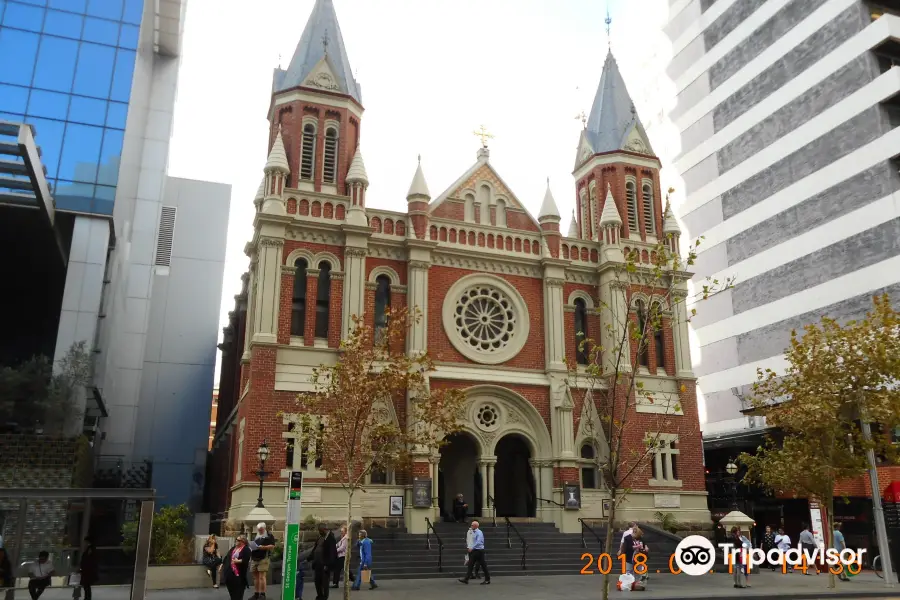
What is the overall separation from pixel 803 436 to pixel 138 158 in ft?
105

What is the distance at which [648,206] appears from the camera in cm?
3466

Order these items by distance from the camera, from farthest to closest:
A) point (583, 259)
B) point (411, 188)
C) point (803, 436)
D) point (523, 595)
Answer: point (583, 259), point (411, 188), point (803, 436), point (523, 595)

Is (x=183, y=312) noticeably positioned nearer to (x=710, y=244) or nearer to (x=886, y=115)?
(x=710, y=244)

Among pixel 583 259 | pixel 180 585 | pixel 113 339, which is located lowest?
pixel 180 585

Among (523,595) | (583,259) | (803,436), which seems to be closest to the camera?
(523,595)

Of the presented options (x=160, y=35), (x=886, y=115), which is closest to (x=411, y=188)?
(x=160, y=35)

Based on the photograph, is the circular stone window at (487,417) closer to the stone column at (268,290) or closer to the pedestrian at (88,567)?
the stone column at (268,290)

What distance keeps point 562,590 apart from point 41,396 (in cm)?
1751

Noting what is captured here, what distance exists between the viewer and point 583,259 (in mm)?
32500

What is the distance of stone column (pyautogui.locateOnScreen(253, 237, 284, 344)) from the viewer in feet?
86.3

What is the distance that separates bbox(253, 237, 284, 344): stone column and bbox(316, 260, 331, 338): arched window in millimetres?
1600

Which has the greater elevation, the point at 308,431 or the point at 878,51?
the point at 878,51

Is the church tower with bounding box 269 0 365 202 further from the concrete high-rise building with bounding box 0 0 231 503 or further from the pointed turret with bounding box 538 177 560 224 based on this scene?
the pointed turret with bounding box 538 177 560 224

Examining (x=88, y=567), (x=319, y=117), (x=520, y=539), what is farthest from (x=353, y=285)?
(x=88, y=567)
